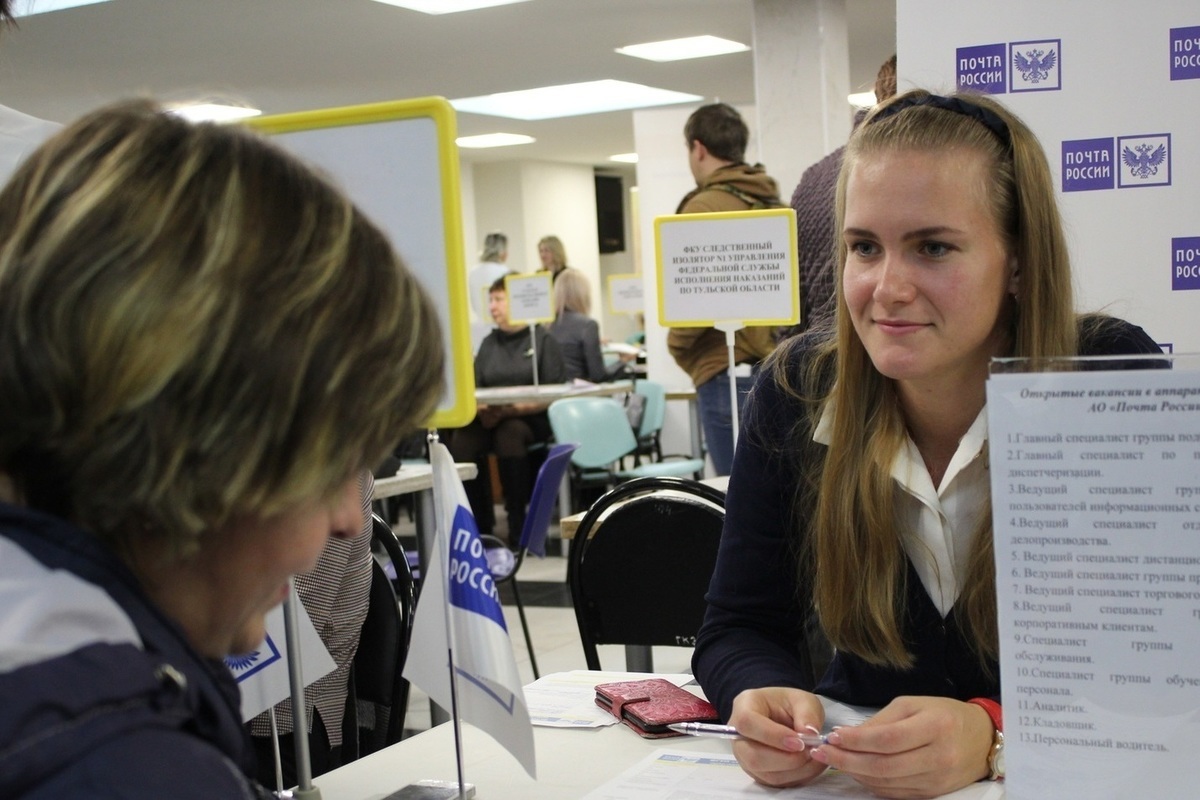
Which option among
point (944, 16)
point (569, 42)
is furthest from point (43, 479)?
point (569, 42)

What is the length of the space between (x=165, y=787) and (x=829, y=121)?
685 cm

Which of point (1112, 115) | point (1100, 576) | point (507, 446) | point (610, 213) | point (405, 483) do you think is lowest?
point (507, 446)

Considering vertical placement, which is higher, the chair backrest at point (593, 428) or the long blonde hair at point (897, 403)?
the long blonde hair at point (897, 403)

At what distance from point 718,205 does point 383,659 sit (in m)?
2.70

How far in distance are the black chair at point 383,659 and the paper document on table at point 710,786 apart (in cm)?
80

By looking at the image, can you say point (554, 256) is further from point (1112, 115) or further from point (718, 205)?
point (1112, 115)

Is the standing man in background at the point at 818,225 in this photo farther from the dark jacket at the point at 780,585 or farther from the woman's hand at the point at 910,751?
the woman's hand at the point at 910,751

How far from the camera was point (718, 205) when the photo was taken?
4.27 m

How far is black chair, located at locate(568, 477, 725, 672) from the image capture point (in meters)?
2.21

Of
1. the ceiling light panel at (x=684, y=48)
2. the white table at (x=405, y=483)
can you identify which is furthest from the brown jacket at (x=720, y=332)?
the ceiling light panel at (x=684, y=48)

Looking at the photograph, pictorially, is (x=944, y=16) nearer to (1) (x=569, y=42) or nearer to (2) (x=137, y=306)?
(2) (x=137, y=306)

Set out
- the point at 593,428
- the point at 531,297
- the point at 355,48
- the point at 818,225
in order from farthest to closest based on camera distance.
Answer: the point at 355,48
the point at 531,297
the point at 593,428
the point at 818,225

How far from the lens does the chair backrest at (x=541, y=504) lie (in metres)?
4.03

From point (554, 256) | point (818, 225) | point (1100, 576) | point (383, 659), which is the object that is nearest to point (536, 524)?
point (818, 225)
